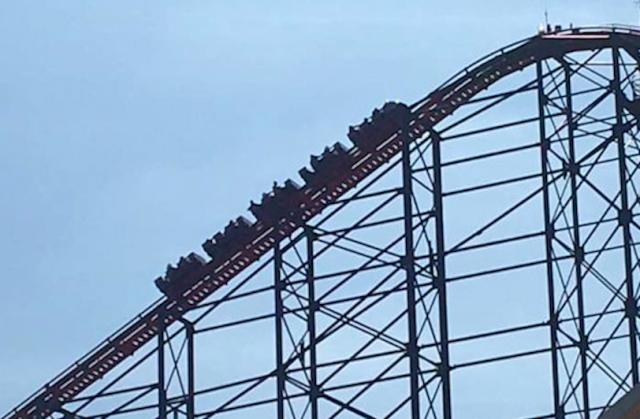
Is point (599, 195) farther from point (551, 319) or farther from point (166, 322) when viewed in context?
point (166, 322)

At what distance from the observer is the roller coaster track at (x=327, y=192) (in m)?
37.6

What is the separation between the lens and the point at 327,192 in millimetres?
38531

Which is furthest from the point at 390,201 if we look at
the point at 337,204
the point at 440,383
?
the point at 440,383

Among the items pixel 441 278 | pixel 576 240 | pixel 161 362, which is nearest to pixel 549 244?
pixel 576 240

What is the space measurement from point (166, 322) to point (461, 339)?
587 centimetres

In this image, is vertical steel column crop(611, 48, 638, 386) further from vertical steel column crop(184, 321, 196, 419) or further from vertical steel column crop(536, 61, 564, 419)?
vertical steel column crop(184, 321, 196, 419)

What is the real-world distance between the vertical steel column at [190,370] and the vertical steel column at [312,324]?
2.41m

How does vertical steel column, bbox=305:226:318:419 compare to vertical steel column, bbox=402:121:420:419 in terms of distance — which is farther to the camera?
vertical steel column, bbox=305:226:318:419

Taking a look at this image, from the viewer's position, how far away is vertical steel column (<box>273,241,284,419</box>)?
37.9 m

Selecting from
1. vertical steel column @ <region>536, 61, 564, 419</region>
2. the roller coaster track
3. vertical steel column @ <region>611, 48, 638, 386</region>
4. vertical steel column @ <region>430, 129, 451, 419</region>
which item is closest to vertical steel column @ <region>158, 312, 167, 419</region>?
the roller coaster track

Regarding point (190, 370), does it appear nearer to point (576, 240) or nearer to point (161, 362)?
point (161, 362)

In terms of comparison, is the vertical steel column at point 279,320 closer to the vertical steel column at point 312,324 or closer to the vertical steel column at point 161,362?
the vertical steel column at point 312,324

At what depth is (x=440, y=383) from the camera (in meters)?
36.6

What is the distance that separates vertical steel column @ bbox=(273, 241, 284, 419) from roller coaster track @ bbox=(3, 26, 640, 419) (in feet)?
1.29
